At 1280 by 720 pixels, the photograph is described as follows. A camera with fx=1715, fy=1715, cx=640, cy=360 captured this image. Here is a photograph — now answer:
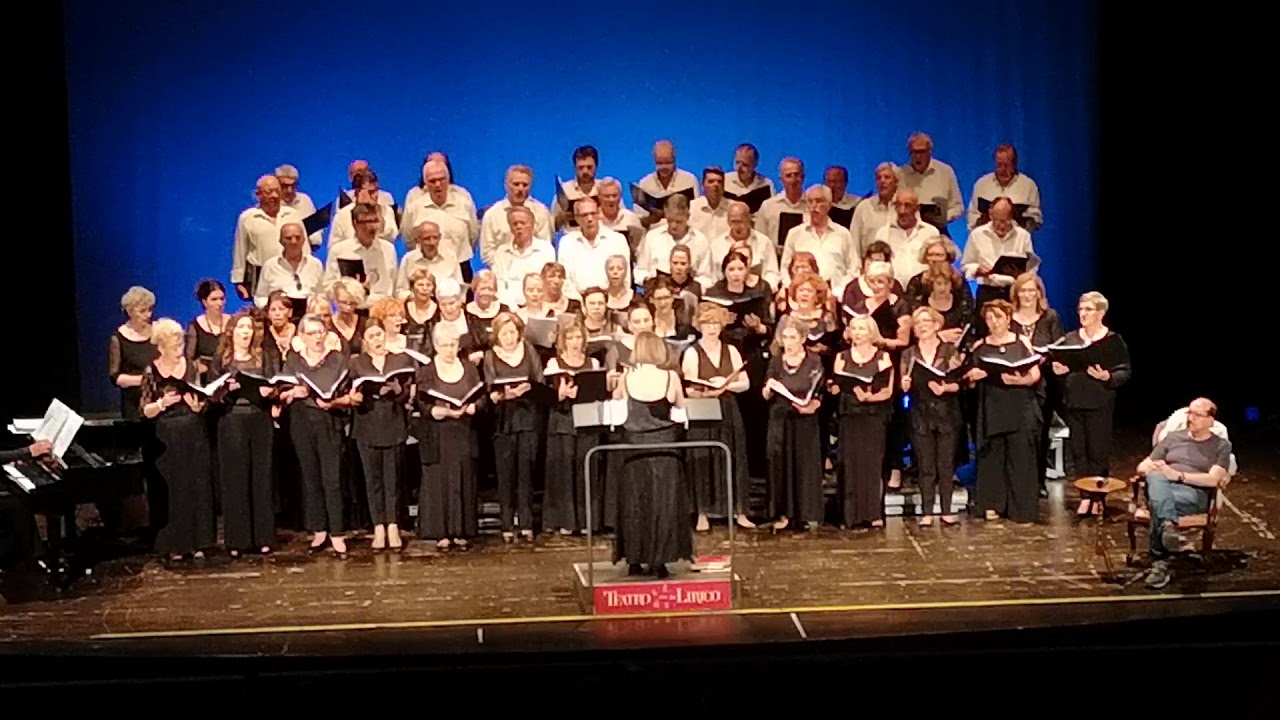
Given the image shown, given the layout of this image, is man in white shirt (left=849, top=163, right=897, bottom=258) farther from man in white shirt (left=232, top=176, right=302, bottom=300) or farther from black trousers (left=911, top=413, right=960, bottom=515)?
man in white shirt (left=232, top=176, right=302, bottom=300)

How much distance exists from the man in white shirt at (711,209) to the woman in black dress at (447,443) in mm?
2136

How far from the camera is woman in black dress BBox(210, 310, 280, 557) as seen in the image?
8195 millimetres

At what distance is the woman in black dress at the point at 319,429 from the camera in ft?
27.0

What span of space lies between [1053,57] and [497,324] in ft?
15.6

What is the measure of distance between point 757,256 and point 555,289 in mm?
1296

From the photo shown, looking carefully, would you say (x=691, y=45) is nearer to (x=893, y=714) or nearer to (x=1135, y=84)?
(x=1135, y=84)

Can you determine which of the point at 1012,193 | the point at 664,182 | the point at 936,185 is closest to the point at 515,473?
the point at 664,182

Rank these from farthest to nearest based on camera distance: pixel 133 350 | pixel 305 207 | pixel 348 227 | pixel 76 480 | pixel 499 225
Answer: pixel 305 207 → pixel 348 227 → pixel 499 225 → pixel 133 350 → pixel 76 480

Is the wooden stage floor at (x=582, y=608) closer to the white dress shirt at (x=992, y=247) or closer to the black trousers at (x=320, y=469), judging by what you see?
the black trousers at (x=320, y=469)

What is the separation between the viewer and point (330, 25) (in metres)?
11.2

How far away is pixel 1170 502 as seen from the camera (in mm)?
7414

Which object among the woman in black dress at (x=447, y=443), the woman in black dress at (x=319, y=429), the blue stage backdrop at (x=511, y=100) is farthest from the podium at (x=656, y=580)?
the blue stage backdrop at (x=511, y=100)

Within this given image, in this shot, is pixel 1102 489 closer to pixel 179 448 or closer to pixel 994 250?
pixel 994 250

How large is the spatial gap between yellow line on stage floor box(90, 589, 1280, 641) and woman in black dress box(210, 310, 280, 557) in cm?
127
